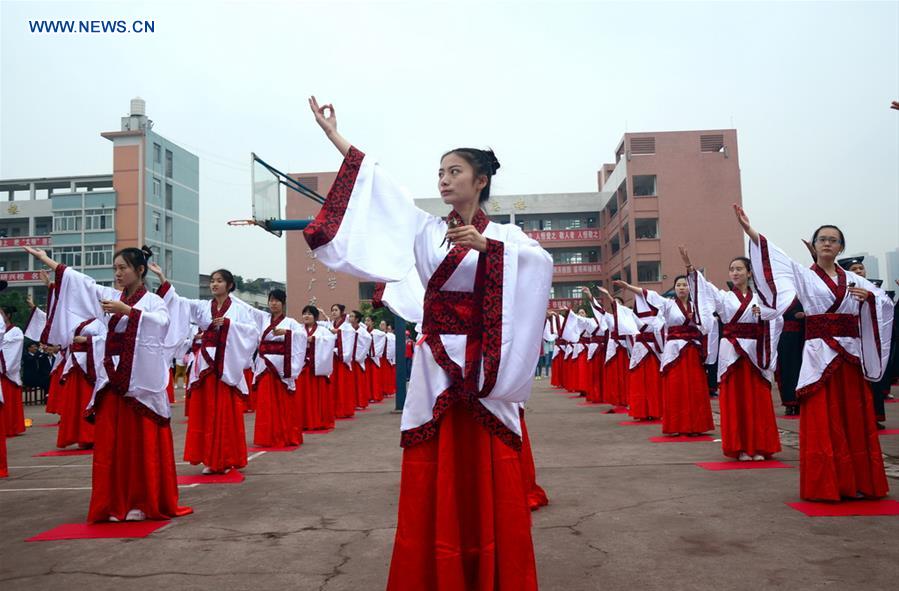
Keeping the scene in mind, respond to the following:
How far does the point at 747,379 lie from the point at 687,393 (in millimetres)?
1693

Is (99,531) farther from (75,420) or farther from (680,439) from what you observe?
(680,439)

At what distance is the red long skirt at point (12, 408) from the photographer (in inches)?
427

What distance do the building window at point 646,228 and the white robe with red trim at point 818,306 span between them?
37.4 m

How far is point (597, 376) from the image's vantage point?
14.6m

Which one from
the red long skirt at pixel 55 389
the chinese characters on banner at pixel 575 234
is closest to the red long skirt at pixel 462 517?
the red long skirt at pixel 55 389

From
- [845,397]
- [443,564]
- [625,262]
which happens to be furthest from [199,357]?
[625,262]

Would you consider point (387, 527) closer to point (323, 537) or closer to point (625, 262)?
point (323, 537)

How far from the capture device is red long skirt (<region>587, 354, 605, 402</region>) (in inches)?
569

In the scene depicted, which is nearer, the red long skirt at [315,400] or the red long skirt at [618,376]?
the red long skirt at [315,400]

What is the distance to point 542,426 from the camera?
1042 cm

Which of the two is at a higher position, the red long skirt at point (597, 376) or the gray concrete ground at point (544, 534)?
the red long skirt at point (597, 376)

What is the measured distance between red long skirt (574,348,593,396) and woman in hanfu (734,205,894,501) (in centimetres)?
1023

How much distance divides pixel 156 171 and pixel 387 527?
140ft

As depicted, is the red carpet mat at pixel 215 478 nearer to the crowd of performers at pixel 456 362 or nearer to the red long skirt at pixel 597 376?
the crowd of performers at pixel 456 362
